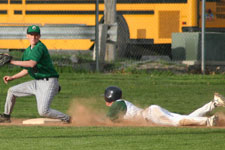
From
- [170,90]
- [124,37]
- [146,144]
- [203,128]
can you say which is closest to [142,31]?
[124,37]

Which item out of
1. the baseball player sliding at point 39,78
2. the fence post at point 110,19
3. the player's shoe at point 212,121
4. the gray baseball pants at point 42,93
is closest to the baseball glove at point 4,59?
the baseball player sliding at point 39,78

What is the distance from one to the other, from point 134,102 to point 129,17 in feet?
29.4

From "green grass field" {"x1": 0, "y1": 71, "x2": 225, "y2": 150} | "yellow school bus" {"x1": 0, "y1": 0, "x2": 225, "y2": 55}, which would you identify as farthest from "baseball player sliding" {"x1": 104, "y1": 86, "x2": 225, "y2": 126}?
"yellow school bus" {"x1": 0, "y1": 0, "x2": 225, "y2": 55}

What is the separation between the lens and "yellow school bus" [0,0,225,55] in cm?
2150

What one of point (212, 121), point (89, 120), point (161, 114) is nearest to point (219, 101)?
point (212, 121)

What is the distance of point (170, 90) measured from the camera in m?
15.8

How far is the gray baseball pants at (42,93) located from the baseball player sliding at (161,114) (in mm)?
844

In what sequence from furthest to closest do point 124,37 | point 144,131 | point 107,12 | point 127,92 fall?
point 124,37 < point 107,12 < point 127,92 < point 144,131

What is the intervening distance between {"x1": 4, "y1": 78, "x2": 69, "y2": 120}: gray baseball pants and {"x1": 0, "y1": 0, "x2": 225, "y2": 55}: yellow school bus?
10542mm

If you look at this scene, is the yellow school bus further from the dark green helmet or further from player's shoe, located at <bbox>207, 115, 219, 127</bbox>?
player's shoe, located at <bbox>207, 115, 219, 127</bbox>

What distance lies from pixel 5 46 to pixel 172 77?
7112 mm

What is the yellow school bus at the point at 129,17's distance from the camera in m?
21.5

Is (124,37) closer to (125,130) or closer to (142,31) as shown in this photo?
(142,31)

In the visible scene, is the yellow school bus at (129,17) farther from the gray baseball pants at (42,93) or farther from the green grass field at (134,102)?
the gray baseball pants at (42,93)
